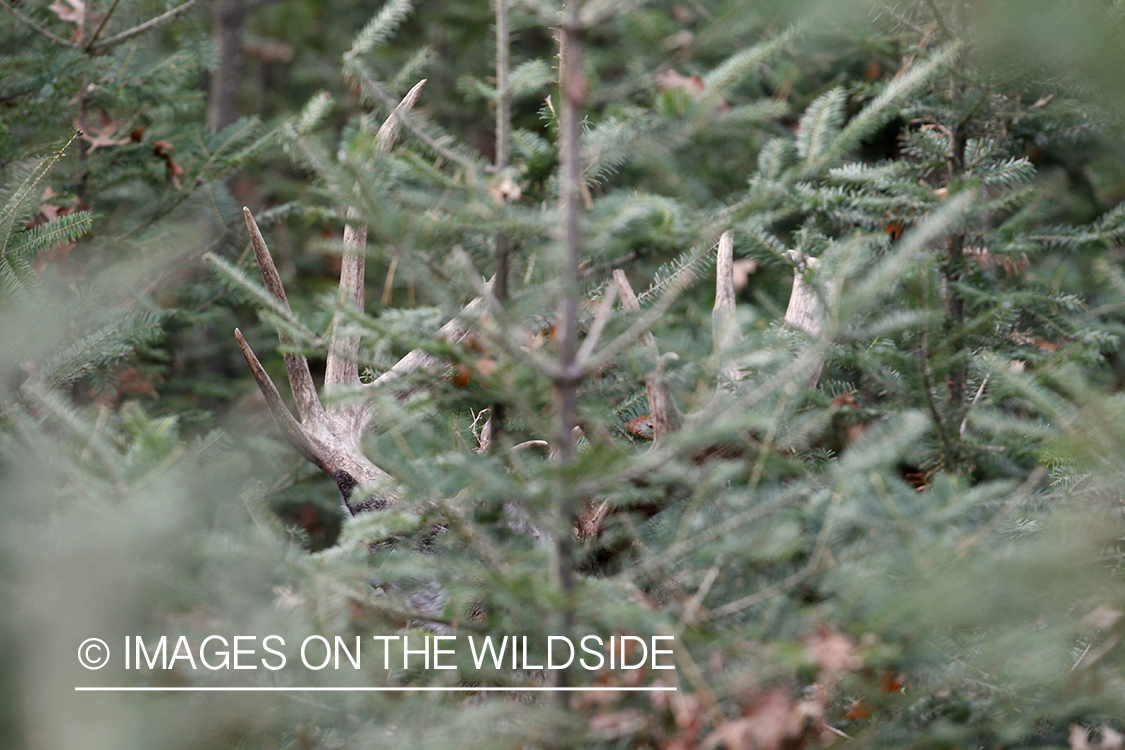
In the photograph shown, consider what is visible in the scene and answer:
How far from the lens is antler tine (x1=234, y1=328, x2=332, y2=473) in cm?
219

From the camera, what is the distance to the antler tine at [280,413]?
2193mm

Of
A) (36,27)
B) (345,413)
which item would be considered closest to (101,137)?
(36,27)

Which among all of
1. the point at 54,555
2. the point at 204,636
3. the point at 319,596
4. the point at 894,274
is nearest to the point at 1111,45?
the point at 894,274

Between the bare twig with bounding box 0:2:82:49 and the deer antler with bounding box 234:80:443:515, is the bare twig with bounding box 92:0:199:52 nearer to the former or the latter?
the bare twig with bounding box 0:2:82:49

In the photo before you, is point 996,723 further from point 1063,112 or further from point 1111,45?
point 1063,112

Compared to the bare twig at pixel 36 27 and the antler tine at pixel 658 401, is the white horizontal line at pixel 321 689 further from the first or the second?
the bare twig at pixel 36 27

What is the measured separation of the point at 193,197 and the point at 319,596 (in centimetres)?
274

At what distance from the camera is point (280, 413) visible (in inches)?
90.5

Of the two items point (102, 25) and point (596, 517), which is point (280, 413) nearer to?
point (596, 517)

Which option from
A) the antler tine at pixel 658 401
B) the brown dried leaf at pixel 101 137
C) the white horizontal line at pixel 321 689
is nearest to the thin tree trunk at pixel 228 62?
the brown dried leaf at pixel 101 137

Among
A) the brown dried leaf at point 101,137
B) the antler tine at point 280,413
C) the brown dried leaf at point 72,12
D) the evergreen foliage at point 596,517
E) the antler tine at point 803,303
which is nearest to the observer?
the evergreen foliage at point 596,517

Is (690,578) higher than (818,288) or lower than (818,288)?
lower

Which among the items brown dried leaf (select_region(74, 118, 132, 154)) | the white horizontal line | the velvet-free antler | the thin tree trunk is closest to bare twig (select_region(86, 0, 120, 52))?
brown dried leaf (select_region(74, 118, 132, 154))

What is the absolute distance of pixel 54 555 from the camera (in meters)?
1.58
